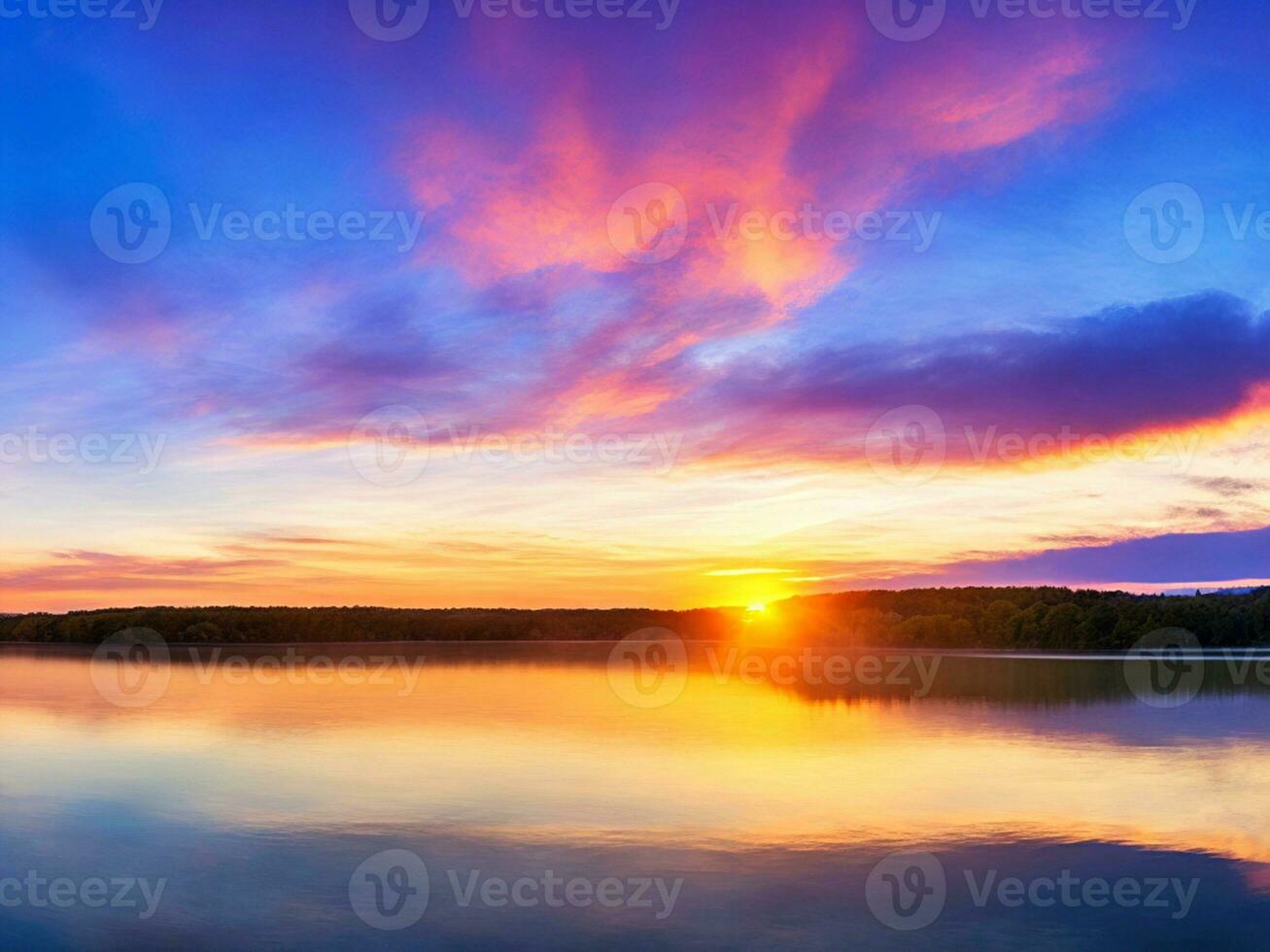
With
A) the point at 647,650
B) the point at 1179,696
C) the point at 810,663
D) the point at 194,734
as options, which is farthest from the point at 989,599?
the point at 194,734

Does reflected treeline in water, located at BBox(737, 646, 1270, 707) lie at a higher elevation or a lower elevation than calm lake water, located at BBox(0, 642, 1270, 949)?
higher

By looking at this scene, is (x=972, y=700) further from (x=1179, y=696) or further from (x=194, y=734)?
(x=194, y=734)

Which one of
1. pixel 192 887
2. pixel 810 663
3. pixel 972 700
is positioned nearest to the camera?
pixel 192 887

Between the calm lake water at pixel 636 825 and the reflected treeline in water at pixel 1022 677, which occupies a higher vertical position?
the reflected treeline in water at pixel 1022 677

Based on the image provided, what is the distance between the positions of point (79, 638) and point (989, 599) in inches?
3693

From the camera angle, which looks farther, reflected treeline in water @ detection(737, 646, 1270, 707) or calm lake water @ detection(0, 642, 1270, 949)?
reflected treeline in water @ detection(737, 646, 1270, 707)

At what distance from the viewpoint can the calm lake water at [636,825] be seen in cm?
1414

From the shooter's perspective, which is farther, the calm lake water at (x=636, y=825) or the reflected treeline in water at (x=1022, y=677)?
the reflected treeline in water at (x=1022, y=677)

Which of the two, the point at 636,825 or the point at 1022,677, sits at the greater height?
the point at 1022,677

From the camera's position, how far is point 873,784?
24.1m

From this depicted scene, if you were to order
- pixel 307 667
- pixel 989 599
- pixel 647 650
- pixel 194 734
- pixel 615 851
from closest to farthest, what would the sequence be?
pixel 615 851 → pixel 194 734 → pixel 307 667 → pixel 647 650 → pixel 989 599

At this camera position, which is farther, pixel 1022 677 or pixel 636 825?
pixel 1022 677

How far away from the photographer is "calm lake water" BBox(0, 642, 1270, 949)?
1414cm

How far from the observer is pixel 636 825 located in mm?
20047
